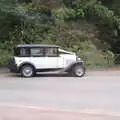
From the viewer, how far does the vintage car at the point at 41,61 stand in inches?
926

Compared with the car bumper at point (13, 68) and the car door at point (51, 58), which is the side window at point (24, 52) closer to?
the car bumper at point (13, 68)

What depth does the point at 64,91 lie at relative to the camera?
57.6 ft

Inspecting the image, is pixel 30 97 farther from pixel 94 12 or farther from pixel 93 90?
pixel 94 12

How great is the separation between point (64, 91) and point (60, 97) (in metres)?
1.66

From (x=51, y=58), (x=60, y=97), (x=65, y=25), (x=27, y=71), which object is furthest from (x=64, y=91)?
(x=65, y=25)

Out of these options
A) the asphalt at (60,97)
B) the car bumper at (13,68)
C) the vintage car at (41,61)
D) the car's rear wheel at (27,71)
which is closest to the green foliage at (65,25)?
the car bumper at (13,68)

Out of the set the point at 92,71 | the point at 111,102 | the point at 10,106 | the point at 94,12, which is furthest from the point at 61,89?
the point at 94,12

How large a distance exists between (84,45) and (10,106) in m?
17.4

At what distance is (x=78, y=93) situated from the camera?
1695cm

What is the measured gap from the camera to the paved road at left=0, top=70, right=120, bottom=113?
14242 mm

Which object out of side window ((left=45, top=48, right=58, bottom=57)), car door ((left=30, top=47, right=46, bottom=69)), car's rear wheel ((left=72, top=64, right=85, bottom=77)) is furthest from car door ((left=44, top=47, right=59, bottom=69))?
car's rear wheel ((left=72, top=64, right=85, bottom=77))

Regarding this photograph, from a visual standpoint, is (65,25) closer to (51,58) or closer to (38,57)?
(51,58)

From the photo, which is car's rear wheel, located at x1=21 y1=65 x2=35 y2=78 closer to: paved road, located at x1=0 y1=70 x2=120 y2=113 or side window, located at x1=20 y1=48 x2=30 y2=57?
paved road, located at x1=0 y1=70 x2=120 y2=113

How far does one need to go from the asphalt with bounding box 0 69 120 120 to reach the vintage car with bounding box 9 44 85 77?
419mm
